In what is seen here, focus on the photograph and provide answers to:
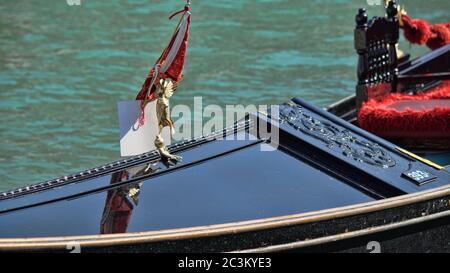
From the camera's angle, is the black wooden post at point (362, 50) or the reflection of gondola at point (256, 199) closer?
the reflection of gondola at point (256, 199)

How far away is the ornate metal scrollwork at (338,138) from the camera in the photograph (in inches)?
141

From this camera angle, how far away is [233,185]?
3.42 metres

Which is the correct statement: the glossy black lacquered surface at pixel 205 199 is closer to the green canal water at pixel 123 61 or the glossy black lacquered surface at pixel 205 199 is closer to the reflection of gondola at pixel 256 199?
the reflection of gondola at pixel 256 199

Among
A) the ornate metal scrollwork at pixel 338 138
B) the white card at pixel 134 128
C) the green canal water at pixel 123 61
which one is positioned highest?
the white card at pixel 134 128

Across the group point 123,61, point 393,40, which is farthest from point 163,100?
point 123,61

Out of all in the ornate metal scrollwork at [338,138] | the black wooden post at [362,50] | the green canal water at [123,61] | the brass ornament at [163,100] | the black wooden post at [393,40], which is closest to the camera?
the brass ornament at [163,100]

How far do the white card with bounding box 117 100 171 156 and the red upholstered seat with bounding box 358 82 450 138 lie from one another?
43.9 inches

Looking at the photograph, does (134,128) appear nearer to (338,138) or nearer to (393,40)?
(338,138)

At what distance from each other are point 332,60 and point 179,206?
167 inches

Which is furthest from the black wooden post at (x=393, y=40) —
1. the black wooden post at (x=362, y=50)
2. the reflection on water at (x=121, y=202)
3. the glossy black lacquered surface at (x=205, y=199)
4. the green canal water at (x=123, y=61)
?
the green canal water at (x=123, y=61)

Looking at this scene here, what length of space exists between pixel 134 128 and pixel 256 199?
1.22ft

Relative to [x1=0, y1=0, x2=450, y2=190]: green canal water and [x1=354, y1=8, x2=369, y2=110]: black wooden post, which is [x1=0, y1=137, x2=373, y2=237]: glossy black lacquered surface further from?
[x1=0, y1=0, x2=450, y2=190]: green canal water

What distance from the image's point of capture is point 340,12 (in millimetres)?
8414

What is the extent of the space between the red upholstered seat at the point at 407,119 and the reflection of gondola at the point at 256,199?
52 cm
